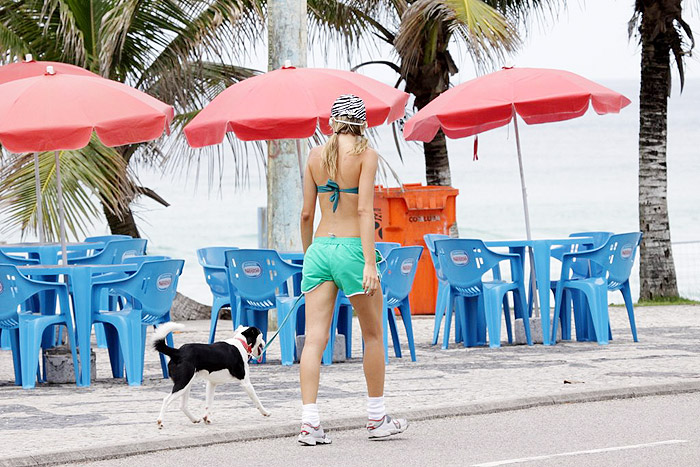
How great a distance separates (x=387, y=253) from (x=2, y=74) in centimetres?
449

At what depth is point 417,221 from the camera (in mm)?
16250

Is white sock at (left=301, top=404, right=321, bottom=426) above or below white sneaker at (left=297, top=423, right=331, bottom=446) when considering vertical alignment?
above

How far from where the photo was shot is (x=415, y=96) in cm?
1945

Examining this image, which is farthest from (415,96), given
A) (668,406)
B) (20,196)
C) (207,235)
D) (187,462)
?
(207,235)

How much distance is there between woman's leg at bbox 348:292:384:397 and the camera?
7062mm

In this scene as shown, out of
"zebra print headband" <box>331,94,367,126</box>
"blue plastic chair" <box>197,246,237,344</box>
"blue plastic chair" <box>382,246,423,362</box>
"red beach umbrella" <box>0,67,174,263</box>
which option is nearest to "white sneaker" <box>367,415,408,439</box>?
"zebra print headband" <box>331,94,367,126</box>

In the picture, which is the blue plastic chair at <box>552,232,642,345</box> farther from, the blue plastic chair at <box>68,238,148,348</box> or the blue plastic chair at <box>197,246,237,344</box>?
the blue plastic chair at <box>68,238,148,348</box>

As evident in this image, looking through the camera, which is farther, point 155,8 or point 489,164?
point 489,164

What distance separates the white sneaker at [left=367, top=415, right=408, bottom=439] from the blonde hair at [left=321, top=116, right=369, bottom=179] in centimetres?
138

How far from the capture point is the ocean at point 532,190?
2682 inches

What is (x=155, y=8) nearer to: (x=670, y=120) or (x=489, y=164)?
(x=489, y=164)

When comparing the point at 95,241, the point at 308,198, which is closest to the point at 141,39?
the point at 95,241

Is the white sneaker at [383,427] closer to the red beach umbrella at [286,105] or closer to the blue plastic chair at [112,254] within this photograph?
the red beach umbrella at [286,105]

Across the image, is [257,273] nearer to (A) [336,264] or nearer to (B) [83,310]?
(B) [83,310]
